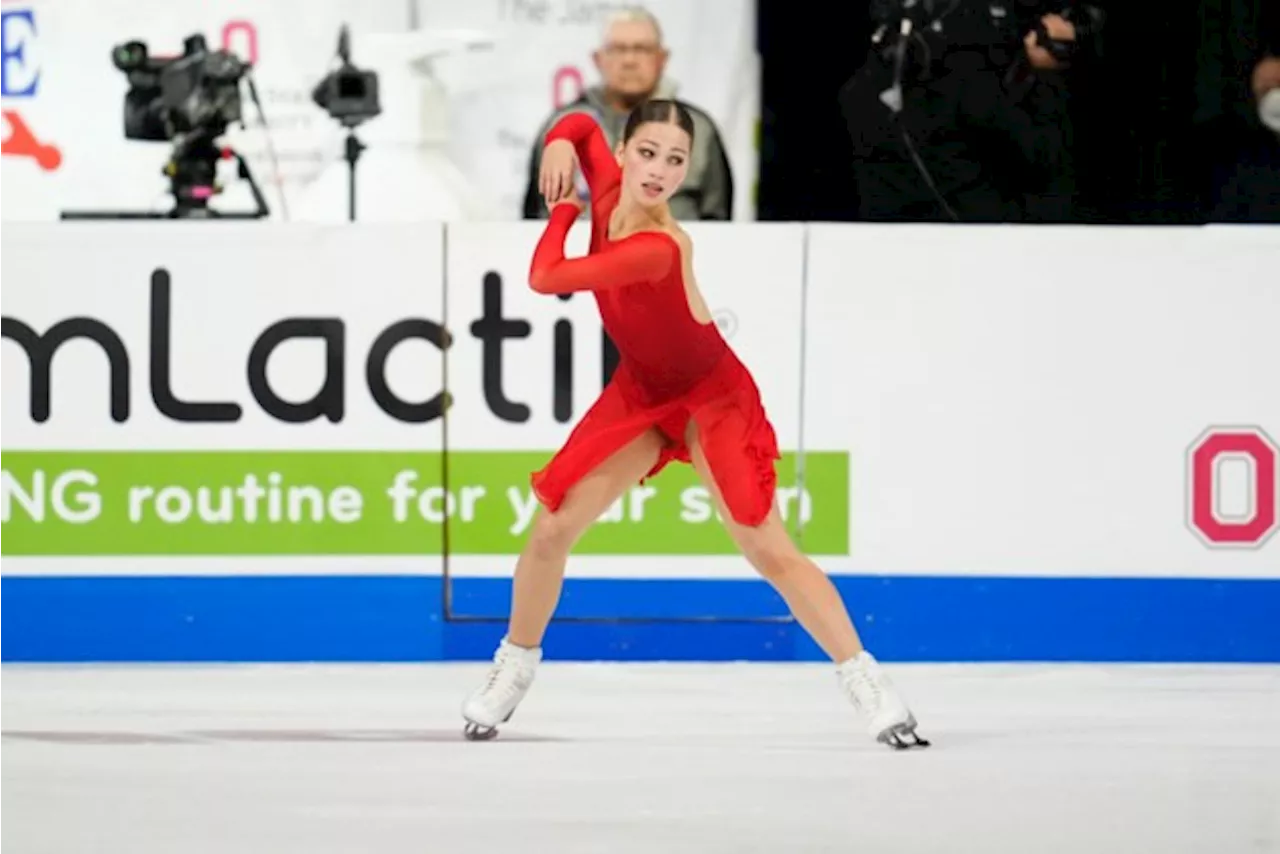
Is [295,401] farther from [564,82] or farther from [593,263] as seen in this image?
[564,82]

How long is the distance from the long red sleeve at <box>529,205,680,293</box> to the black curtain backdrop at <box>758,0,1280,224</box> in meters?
2.71

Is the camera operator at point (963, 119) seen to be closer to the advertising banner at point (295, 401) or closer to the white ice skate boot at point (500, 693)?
the advertising banner at point (295, 401)

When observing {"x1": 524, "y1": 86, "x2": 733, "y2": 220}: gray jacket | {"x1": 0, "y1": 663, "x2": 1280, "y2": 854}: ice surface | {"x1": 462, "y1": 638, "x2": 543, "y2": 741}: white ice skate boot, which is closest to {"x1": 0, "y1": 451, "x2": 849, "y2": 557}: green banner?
{"x1": 0, "y1": 663, "x2": 1280, "y2": 854}: ice surface

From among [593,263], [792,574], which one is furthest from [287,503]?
[593,263]

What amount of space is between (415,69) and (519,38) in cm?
76

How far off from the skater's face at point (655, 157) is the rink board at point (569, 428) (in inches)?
55.4

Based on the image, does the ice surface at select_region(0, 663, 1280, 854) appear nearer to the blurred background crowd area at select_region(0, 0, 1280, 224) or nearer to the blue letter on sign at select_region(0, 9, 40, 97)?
the blurred background crowd area at select_region(0, 0, 1280, 224)

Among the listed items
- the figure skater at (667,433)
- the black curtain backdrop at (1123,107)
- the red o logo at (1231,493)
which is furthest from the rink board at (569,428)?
the figure skater at (667,433)

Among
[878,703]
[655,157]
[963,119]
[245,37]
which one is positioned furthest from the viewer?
[245,37]

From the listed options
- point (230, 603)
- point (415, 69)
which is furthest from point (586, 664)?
point (415, 69)

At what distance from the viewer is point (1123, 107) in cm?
689

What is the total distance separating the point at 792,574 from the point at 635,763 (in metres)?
0.46

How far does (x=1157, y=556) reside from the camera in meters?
5.76

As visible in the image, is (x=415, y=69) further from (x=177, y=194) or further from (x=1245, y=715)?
(x=1245, y=715)
